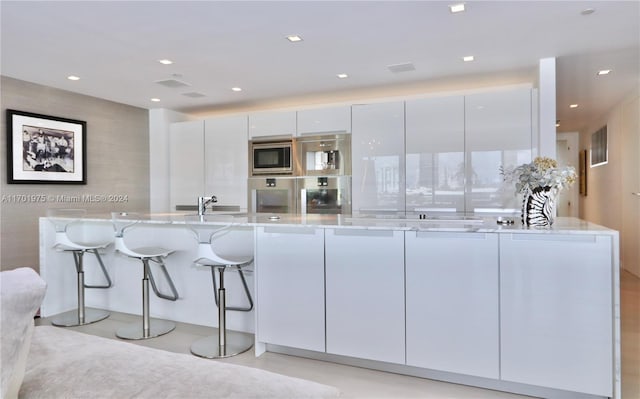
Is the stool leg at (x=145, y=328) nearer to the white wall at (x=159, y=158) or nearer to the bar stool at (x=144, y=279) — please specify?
the bar stool at (x=144, y=279)

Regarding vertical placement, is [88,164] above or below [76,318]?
above

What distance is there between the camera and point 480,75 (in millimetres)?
4078

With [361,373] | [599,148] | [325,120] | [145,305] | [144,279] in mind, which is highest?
[325,120]

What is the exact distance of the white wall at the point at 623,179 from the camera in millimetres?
4973

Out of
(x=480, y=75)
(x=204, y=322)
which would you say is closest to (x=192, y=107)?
(x=204, y=322)

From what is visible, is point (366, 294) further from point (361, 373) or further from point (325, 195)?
point (325, 195)

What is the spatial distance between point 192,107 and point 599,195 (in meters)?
6.57

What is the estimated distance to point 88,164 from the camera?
4.81m

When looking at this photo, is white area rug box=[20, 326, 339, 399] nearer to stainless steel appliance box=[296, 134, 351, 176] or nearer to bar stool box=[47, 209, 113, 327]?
bar stool box=[47, 209, 113, 327]

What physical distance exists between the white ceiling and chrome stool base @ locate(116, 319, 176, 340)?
224cm

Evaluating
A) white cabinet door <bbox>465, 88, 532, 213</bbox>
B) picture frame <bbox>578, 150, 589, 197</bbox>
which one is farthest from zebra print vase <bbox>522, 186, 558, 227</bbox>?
picture frame <bbox>578, 150, 589, 197</bbox>

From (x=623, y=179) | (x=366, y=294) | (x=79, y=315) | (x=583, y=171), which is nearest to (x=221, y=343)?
(x=366, y=294)

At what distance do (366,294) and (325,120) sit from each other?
2766 millimetres

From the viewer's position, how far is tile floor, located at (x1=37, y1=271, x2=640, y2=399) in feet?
7.34
